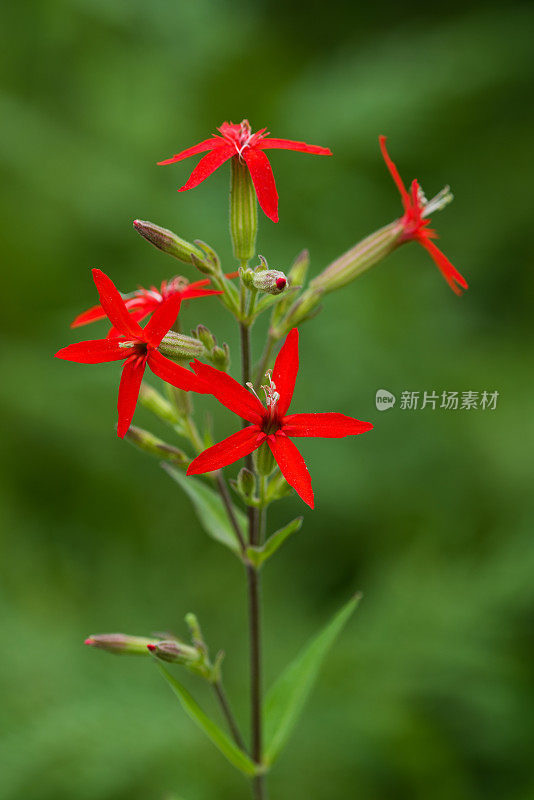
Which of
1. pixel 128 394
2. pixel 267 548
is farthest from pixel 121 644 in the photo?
pixel 128 394

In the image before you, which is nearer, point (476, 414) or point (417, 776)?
point (417, 776)

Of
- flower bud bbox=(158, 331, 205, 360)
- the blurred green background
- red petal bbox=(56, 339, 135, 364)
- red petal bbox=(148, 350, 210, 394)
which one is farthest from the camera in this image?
the blurred green background

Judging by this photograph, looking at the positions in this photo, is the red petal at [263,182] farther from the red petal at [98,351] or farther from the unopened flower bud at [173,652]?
the unopened flower bud at [173,652]

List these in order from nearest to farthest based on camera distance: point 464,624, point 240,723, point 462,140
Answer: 1. point 464,624
2. point 240,723
3. point 462,140

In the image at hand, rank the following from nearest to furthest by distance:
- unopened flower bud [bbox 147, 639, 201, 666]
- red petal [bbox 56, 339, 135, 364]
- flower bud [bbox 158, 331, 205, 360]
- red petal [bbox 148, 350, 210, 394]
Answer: red petal [bbox 148, 350, 210, 394] < red petal [bbox 56, 339, 135, 364] < flower bud [bbox 158, 331, 205, 360] < unopened flower bud [bbox 147, 639, 201, 666]

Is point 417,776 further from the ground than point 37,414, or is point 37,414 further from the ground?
point 37,414

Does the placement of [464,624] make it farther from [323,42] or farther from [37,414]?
[323,42]

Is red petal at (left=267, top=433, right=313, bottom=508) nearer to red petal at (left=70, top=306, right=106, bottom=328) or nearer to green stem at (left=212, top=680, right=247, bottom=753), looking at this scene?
red petal at (left=70, top=306, right=106, bottom=328)

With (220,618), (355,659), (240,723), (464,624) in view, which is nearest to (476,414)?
(464,624)

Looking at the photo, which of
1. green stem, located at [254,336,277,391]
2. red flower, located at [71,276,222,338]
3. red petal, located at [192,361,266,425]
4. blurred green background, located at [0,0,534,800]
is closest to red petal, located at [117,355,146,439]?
red petal, located at [192,361,266,425]
